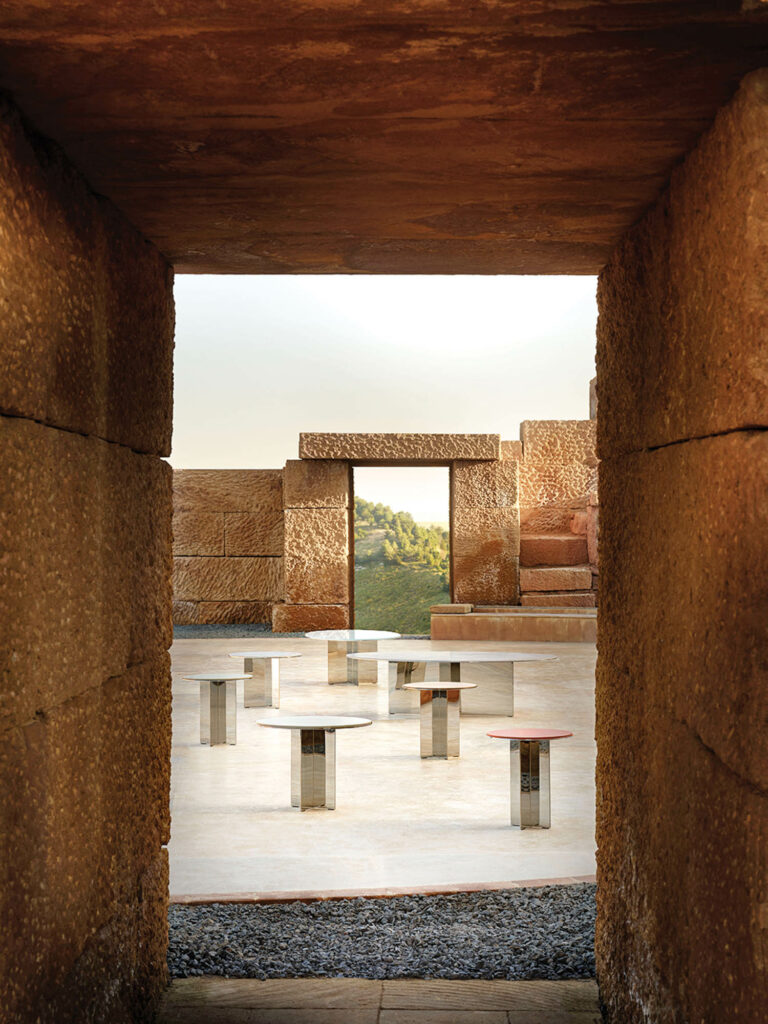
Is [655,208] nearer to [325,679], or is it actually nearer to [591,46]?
[591,46]

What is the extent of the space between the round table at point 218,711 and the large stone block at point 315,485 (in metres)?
6.80

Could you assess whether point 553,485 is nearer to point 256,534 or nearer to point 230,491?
point 256,534

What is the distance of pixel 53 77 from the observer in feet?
6.79

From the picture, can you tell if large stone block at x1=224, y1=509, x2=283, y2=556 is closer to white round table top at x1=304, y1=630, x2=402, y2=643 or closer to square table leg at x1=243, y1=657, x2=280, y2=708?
white round table top at x1=304, y1=630, x2=402, y2=643

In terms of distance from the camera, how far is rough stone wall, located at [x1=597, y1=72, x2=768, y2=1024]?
1.96 metres

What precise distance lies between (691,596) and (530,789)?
11.0 feet

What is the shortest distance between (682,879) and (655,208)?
1631 mm

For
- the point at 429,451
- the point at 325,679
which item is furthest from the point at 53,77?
the point at 429,451

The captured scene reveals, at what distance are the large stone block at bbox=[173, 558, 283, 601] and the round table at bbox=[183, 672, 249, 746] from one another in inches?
308

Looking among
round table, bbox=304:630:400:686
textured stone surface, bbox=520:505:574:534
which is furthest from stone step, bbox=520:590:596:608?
round table, bbox=304:630:400:686

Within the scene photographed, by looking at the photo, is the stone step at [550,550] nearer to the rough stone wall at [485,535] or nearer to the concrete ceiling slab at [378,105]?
the rough stone wall at [485,535]

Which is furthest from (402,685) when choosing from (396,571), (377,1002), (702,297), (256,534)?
(396,571)

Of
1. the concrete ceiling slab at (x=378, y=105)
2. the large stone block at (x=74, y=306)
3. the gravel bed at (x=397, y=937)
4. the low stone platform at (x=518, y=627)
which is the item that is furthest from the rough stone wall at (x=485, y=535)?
the concrete ceiling slab at (x=378, y=105)

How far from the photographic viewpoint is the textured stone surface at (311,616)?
46.8ft
